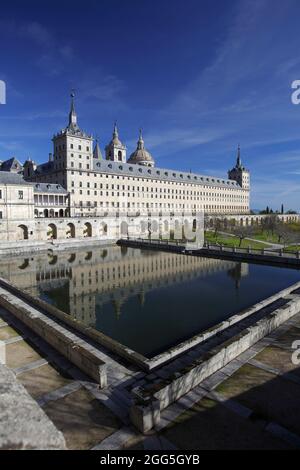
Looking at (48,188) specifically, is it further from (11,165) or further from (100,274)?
(100,274)

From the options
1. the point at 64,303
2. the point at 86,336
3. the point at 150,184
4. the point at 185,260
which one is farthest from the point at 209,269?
the point at 150,184

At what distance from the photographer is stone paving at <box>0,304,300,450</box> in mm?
6668

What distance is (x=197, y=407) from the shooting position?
786 cm

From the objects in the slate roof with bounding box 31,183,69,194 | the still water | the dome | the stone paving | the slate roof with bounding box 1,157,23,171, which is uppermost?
the dome

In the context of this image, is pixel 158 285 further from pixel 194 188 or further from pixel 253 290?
pixel 194 188

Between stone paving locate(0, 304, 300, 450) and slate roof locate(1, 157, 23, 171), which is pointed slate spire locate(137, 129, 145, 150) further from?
stone paving locate(0, 304, 300, 450)

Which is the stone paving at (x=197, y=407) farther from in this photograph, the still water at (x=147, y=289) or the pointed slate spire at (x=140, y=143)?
the pointed slate spire at (x=140, y=143)

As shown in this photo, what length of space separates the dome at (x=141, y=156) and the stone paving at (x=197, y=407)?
93499mm

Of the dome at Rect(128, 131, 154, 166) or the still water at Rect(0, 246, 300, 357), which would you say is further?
the dome at Rect(128, 131, 154, 166)

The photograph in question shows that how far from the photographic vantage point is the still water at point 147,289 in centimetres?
1670

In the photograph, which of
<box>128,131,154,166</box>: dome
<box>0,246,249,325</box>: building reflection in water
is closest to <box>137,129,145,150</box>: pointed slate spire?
<box>128,131,154,166</box>: dome

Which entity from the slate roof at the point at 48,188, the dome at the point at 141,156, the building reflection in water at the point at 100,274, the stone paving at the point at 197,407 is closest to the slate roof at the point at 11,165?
the slate roof at the point at 48,188

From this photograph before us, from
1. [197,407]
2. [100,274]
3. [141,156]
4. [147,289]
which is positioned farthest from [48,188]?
[197,407]

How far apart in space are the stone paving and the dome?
93499mm
